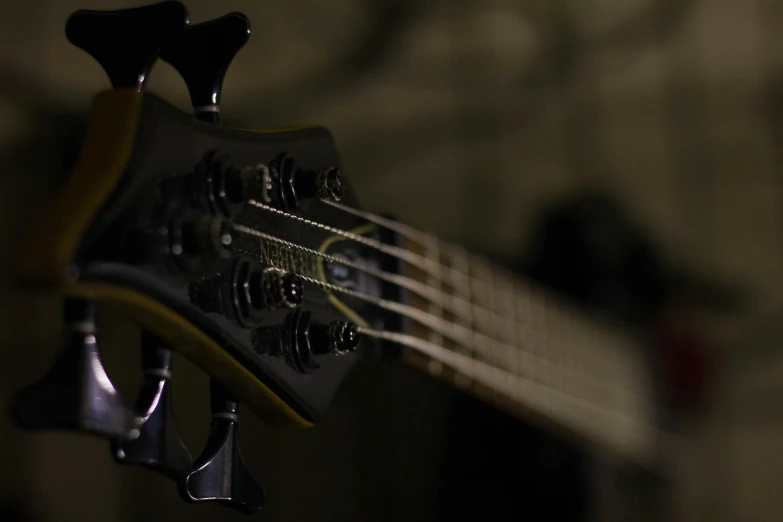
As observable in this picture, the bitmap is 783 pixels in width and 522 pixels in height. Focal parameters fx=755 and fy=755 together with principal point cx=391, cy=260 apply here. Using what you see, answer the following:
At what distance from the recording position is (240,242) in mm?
275

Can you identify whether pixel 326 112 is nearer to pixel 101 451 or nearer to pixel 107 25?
pixel 101 451

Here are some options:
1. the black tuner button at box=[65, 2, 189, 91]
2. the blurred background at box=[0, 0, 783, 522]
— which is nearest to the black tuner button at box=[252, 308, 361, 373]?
the black tuner button at box=[65, 2, 189, 91]

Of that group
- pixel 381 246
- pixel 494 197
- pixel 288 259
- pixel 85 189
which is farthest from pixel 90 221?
pixel 494 197

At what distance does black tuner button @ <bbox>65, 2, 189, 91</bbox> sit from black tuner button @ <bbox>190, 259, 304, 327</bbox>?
0.23 ft

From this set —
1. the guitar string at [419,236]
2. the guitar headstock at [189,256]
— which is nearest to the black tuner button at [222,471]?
the guitar headstock at [189,256]

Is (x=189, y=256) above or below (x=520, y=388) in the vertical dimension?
above

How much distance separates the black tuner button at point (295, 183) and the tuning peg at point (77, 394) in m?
0.09

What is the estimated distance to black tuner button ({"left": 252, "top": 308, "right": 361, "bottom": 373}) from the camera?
0.99 feet

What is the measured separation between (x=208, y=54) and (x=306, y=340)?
0.12 metres

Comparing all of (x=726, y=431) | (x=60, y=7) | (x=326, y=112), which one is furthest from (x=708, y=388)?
(x=60, y=7)

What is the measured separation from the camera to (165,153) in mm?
233

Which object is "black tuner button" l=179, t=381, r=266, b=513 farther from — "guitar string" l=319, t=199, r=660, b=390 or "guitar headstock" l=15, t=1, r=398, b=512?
"guitar string" l=319, t=199, r=660, b=390

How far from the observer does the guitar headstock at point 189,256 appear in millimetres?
214

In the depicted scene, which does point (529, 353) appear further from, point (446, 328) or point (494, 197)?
point (494, 197)
